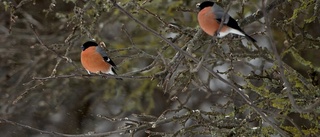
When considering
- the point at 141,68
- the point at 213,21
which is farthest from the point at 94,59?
the point at 213,21

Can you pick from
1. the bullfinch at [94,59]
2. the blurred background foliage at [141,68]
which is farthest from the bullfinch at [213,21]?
the bullfinch at [94,59]

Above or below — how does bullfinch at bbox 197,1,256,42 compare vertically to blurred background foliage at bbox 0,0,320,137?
below

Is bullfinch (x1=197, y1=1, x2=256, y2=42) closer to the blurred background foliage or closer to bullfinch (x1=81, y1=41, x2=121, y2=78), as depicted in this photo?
the blurred background foliage

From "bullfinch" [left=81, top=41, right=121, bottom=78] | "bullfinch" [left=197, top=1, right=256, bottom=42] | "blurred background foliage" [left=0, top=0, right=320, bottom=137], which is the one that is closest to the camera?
"bullfinch" [left=197, top=1, right=256, bottom=42]

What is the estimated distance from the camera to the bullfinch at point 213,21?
3.15 m

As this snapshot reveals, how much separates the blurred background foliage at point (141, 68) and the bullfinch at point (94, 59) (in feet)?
0.41

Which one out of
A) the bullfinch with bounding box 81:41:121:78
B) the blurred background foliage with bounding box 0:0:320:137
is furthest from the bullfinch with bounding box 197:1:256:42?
the bullfinch with bounding box 81:41:121:78

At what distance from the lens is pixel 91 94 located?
6941 millimetres

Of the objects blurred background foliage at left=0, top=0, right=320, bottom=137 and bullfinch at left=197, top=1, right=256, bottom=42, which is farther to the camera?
blurred background foliage at left=0, top=0, right=320, bottom=137

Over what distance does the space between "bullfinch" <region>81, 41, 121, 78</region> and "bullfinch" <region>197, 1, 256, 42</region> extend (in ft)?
3.39

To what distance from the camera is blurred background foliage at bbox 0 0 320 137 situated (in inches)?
153

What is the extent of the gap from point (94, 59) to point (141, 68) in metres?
0.35

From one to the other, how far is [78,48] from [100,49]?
1883 mm

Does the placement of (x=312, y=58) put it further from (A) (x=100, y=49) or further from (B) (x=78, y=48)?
(B) (x=78, y=48)
